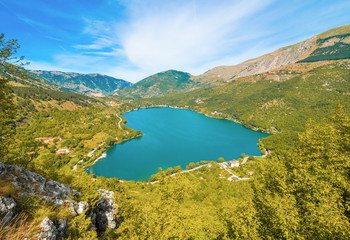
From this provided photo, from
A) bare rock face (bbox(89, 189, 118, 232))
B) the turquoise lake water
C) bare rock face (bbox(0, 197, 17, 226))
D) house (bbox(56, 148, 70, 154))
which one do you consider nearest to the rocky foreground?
bare rock face (bbox(0, 197, 17, 226))

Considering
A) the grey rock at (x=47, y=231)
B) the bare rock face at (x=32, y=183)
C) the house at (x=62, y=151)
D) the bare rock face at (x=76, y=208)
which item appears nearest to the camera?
the grey rock at (x=47, y=231)

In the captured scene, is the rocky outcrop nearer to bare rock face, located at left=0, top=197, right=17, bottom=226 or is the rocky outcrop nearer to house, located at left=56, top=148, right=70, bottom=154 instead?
bare rock face, located at left=0, top=197, right=17, bottom=226

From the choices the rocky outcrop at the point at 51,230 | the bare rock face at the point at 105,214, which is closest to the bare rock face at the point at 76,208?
the rocky outcrop at the point at 51,230

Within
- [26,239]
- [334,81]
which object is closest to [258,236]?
[26,239]

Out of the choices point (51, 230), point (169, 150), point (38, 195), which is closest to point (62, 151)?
point (169, 150)

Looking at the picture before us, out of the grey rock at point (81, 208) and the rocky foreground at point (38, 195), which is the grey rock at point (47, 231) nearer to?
the rocky foreground at point (38, 195)
